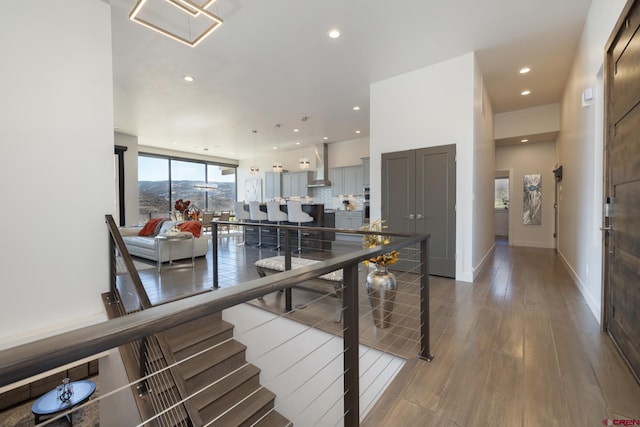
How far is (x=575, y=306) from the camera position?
2.87 metres

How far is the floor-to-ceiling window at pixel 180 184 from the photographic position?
9805 mm

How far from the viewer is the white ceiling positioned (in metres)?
2.99

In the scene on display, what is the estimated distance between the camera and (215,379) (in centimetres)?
283

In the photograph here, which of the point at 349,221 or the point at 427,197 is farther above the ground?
the point at 427,197

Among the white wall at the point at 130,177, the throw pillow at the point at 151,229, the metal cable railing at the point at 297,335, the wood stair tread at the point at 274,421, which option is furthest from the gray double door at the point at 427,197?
the white wall at the point at 130,177

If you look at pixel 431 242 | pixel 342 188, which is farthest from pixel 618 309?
pixel 342 188

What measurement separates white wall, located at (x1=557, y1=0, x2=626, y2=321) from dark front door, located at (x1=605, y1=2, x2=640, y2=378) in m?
0.37

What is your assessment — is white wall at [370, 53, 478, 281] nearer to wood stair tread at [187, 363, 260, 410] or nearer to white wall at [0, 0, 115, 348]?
wood stair tread at [187, 363, 260, 410]

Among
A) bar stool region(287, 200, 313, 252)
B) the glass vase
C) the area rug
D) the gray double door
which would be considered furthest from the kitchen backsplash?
the glass vase

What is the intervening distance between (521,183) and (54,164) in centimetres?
890

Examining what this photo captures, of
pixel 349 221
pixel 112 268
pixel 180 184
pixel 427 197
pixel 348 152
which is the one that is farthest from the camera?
pixel 180 184

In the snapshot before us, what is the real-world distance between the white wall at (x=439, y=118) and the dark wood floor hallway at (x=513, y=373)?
4.19 ft

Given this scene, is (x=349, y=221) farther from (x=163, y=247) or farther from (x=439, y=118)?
(x=163, y=247)

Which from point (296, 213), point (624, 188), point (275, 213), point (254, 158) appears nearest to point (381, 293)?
point (624, 188)
